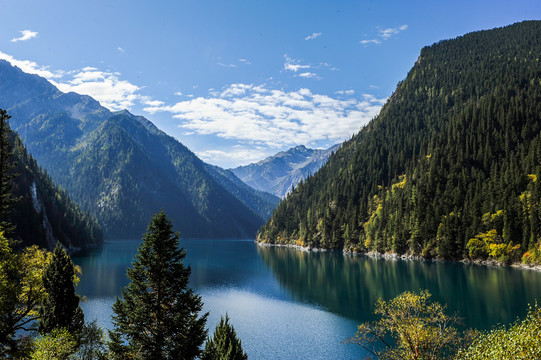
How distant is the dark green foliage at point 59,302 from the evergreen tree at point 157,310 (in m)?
11.0

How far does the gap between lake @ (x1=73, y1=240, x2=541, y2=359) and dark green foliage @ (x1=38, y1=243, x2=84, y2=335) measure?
2184 cm

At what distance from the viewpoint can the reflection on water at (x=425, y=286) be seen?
67688 mm

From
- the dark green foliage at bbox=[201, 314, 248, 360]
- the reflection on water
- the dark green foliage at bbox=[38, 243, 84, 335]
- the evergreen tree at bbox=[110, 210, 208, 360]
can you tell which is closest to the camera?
the dark green foliage at bbox=[201, 314, 248, 360]

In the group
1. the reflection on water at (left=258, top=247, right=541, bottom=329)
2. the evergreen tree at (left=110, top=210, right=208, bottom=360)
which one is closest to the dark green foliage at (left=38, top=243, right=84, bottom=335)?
the evergreen tree at (left=110, top=210, right=208, bottom=360)

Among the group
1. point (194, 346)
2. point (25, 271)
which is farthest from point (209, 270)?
point (194, 346)

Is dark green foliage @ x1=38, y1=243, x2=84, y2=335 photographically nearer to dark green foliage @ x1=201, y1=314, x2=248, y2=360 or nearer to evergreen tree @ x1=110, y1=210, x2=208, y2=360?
evergreen tree @ x1=110, y1=210, x2=208, y2=360

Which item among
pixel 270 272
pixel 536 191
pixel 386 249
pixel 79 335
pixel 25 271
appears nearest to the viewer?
pixel 79 335

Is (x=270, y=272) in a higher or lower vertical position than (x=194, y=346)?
lower

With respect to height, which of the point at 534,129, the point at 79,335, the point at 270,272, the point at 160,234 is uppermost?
the point at 534,129

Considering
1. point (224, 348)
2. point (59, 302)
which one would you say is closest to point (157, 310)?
point (224, 348)

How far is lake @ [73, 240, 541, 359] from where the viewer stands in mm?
56531

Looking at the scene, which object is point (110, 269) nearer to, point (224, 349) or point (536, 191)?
point (224, 349)

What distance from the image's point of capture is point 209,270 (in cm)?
13950

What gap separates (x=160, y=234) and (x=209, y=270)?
4416 inches
